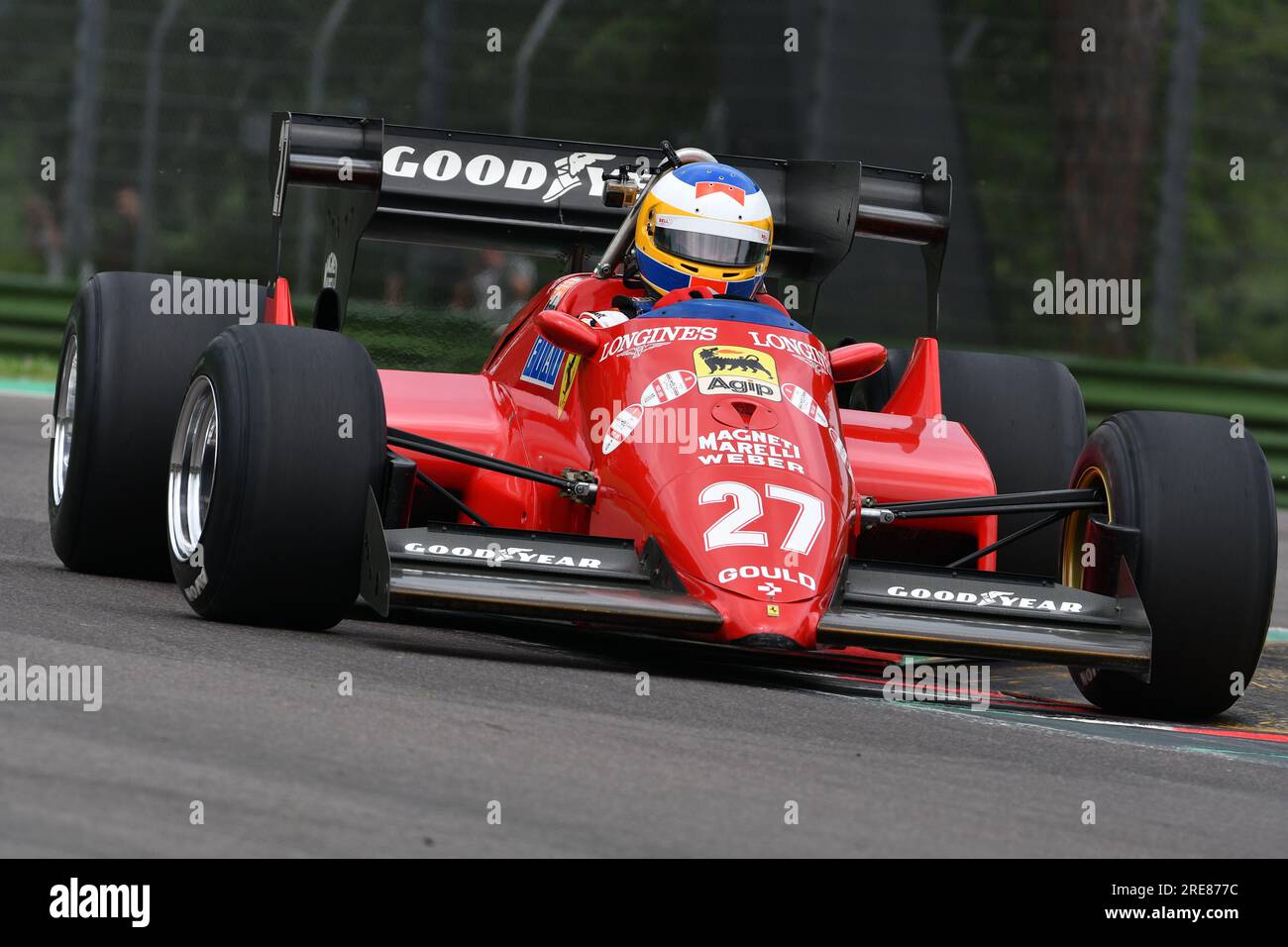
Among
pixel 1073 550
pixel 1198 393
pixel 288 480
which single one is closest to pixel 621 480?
pixel 288 480

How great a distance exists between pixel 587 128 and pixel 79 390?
885 cm

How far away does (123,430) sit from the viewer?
7.69 m

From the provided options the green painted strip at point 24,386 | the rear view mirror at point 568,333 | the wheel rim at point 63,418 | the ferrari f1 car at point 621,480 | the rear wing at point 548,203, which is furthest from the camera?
the green painted strip at point 24,386

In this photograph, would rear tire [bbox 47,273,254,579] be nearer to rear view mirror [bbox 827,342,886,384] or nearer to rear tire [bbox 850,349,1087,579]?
rear view mirror [bbox 827,342,886,384]

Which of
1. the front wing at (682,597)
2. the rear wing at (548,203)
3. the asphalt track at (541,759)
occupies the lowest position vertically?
the asphalt track at (541,759)

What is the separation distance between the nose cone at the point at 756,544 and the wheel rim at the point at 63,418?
2857 mm

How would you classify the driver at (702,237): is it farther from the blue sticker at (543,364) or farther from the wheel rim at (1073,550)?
the wheel rim at (1073,550)

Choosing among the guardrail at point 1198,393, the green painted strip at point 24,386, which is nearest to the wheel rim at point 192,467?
the green painted strip at point 24,386

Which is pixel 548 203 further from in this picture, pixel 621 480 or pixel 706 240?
pixel 621 480

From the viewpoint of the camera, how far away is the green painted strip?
52.5ft

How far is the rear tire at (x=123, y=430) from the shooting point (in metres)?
7.71

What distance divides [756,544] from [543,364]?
5.35 ft

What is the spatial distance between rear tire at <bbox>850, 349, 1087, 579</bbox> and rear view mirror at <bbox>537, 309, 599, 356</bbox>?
6.92 ft
